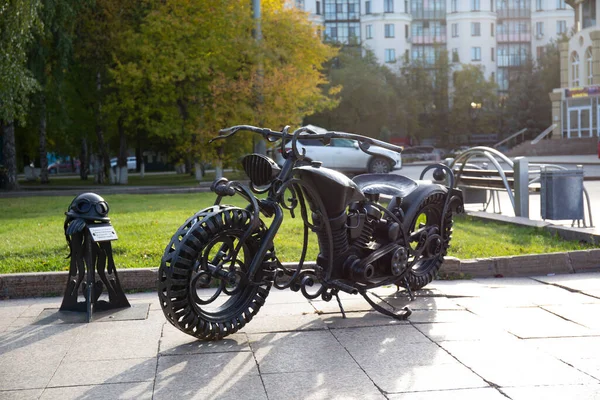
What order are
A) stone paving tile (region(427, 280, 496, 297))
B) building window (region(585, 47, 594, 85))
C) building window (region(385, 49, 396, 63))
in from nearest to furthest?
stone paving tile (region(427, 280, 496, 297))
building window (region(585, 47, 594, 85))
building window (region(385, 49, 396, 63))

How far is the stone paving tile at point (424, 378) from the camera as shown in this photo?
430cm

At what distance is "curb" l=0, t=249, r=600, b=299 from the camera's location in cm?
716

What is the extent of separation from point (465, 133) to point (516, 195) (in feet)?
208

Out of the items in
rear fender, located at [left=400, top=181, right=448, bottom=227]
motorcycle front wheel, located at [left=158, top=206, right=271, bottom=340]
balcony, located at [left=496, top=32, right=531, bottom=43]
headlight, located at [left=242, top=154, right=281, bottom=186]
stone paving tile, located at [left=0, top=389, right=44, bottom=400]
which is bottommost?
stone paving tile, located at [left=0, top=389, right=44, bottom=400]

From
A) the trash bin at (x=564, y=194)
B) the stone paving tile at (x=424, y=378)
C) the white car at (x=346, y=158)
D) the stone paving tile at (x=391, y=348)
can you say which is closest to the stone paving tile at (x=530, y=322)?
the stone paving tile at (x=391, y=348)

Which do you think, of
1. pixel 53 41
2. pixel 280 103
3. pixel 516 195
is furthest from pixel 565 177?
pixel 53 41

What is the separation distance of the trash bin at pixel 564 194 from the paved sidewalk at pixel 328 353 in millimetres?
3897

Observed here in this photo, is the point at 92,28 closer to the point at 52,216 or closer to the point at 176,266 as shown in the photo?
the point at 52,216

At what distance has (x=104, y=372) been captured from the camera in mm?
4703

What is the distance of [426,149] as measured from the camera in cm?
6531

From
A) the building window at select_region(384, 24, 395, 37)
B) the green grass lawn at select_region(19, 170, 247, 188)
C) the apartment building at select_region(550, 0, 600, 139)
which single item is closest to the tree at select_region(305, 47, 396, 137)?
the apartment building at select_region(550, 0, 600, 139)

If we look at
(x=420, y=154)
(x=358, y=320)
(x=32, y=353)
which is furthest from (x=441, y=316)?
(x=420, y=154)

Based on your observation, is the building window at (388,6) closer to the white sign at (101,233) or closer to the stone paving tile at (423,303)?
the stone paving tile at (423,303)

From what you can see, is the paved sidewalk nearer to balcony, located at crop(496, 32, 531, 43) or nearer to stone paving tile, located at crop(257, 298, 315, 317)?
stone paving tile, located at crop(257, 298, 315, 317)
